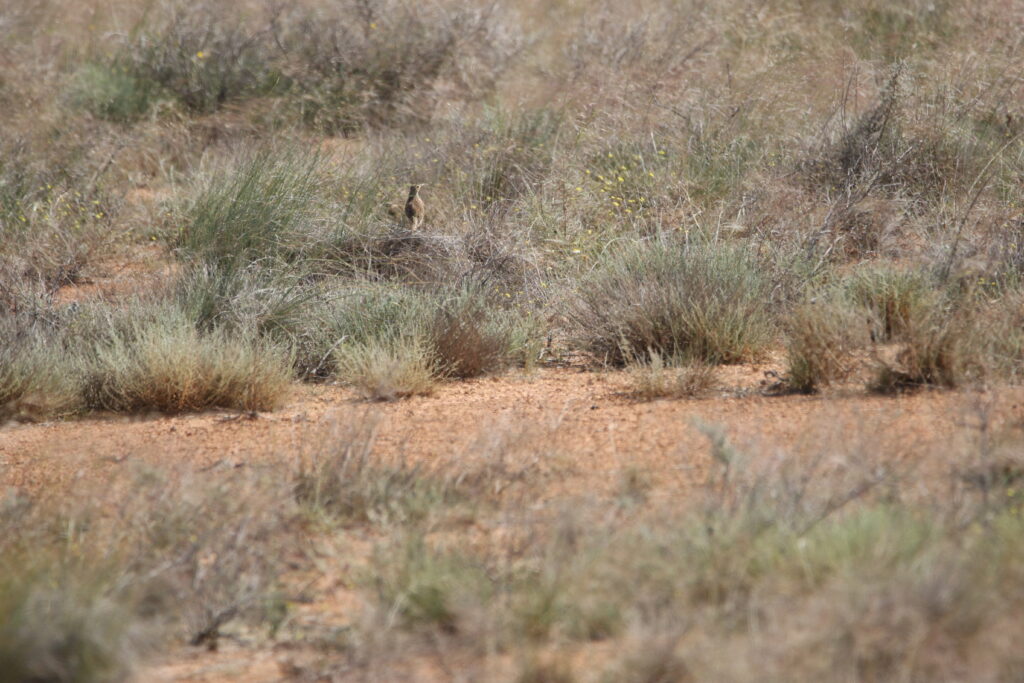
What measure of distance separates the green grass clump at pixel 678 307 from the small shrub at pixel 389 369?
3.24 ft

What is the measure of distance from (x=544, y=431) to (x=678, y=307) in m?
1.47

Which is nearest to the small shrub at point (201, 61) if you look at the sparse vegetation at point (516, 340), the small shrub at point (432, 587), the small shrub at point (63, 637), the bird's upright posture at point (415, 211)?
the sparse vegetation at point (516, 340)

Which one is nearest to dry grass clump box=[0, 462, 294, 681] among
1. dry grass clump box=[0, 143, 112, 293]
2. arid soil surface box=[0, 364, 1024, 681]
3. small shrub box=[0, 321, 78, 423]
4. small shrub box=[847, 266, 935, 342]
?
arid soil surface box=[0, 364, 1024, 681]

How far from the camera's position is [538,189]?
7.93 m

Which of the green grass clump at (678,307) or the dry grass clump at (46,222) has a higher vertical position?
the green grass clump at (678,307)

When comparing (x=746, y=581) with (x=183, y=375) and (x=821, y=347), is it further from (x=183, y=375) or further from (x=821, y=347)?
(x=183, y=375)

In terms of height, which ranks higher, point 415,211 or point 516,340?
point 415,211

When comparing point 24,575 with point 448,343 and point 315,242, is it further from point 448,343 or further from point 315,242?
point 315,242

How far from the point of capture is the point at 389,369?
532 cm

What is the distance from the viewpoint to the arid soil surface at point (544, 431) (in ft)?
12.5

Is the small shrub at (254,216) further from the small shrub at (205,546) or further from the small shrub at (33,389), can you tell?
the small shrub at (205,546)

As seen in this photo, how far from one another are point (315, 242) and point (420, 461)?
3524 mm

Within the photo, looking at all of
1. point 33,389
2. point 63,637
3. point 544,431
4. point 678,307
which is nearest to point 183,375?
point 33,389

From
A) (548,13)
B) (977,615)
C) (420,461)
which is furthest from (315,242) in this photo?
(548,13)
